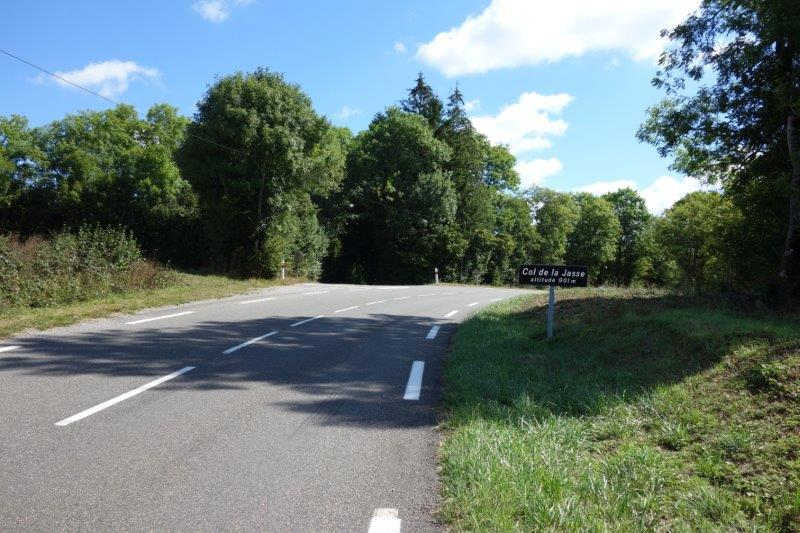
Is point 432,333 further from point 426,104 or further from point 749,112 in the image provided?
point 426,104

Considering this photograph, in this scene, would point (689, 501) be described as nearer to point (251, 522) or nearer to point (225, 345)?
point (251, 522)

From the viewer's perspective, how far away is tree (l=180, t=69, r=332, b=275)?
25.4 m

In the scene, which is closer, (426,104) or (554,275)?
(554,275)

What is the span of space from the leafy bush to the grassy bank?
436 inches

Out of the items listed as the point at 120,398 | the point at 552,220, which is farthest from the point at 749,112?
the point at 552,220

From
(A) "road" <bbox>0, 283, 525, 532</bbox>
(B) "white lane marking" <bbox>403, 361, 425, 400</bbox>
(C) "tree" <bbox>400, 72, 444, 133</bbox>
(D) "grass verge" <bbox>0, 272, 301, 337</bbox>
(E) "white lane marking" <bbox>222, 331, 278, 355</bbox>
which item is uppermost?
(C) "tree" <bbox>400, 72, 444, 133</bbox>

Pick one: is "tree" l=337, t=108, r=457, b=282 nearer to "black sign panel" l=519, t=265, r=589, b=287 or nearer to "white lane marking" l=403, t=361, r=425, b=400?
"black sign panel" l=519, t=265, r=589, b=287

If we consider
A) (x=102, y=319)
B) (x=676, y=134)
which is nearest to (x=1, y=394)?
(x=102, y=319)

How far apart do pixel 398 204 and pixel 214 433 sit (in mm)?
36917

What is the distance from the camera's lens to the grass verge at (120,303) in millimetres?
10361

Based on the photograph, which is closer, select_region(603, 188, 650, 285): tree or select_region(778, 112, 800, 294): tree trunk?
select_region(778, 112, 800, 294): tree trunk

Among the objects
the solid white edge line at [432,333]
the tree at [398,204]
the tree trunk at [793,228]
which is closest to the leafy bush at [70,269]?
the solid white edge line at [432,333]

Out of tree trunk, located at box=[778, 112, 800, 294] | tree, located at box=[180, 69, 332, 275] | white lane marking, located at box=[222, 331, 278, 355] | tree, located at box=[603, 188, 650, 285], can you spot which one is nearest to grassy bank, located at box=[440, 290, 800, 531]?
tree trunk, located at box=[778, 112, 800, 294]

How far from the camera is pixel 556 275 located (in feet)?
31.7
